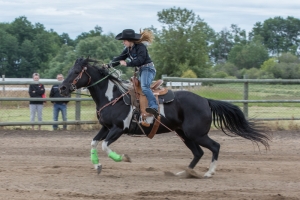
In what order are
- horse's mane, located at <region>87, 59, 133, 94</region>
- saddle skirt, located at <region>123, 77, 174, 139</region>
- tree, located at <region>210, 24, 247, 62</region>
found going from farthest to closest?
1. tree, located at <region>210, 24, 247, 62</region>
2. horse's mane, located at <region>87, 59, 133, 94</region>
3. saddle skirt, located at <region>123, 77, 174, 139</region>

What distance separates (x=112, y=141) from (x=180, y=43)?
3531 cm

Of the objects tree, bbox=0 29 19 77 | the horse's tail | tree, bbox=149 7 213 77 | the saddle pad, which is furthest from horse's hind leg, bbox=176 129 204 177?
tree, bbox=0 29 19 77

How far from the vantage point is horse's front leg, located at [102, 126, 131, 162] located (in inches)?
369

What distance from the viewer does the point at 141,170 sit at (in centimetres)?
1005

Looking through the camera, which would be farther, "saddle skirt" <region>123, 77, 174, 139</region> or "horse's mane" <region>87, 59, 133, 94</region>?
"horse's mane" <region>87, 59, 133, 94</region>

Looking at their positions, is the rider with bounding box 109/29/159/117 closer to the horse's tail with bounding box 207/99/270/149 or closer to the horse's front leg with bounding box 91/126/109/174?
the horse's front leg with bounding box 91/126/109/174

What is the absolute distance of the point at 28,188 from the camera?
8133 millimetres

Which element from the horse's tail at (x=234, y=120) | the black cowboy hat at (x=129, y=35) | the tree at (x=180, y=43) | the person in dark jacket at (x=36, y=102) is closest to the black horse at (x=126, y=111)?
the horse's tail at (x=234, y=120)

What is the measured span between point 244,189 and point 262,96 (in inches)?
365

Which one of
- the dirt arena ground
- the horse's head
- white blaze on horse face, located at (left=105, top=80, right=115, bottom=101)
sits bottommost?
the dirt arena ground

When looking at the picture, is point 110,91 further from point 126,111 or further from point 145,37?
point 145,37

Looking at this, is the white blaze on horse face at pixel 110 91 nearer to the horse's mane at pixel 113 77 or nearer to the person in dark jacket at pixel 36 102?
the horse's mane at pixel 113 77

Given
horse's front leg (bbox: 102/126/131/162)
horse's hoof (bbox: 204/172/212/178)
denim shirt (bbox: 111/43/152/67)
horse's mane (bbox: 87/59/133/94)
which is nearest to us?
horse's front leg (bbox: 102/126/131/162)

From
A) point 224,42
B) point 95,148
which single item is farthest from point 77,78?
point 224,42
